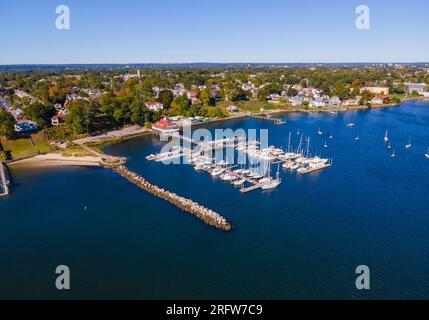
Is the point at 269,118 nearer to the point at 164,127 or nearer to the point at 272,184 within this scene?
the point at 164,127

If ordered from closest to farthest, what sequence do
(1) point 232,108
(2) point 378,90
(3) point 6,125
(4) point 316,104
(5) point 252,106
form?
1. (3) point 6,125
2. (1) point 232,108
3. (5) point 252,106
4. (4) point 316,104
5. (2) point 378,90

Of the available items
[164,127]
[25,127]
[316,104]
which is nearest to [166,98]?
[164,127]

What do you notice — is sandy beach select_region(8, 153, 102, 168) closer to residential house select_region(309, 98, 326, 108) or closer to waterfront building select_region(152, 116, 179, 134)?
waterfront building select_region(152, 116, 179, 134)

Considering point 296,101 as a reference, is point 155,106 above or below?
Answer: below

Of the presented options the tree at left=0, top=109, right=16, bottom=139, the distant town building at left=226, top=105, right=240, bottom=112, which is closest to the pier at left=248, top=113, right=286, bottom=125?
the distant town building at left=226, top=105, right=240, bottom=112

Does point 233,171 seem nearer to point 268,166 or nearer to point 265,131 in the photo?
point 268,166

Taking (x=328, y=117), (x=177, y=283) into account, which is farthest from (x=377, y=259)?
(x=328, y=117)

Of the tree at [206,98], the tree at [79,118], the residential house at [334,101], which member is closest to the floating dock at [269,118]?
the tree at [206,98]

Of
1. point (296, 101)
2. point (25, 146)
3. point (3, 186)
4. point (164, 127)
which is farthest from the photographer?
point (296, 101)

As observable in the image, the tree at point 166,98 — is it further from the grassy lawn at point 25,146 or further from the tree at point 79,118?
the grassy lawn at point 25,146
